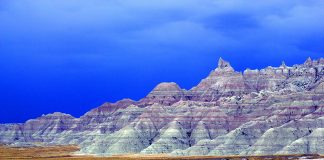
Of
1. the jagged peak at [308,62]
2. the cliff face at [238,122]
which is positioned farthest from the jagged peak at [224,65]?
the jagged peak at [308,62]

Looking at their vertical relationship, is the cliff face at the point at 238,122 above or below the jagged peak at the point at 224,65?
below

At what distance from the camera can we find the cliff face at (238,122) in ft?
427

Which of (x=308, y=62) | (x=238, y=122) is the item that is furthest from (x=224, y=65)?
(x=238, y=122)

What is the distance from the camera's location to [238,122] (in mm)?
150375

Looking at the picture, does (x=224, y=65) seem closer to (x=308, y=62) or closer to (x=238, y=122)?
(x=308, y=62)

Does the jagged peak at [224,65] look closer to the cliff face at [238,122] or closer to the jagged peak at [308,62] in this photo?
the cliff face at [238,122]

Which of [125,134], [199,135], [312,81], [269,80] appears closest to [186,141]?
[199,135]

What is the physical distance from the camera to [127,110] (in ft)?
604

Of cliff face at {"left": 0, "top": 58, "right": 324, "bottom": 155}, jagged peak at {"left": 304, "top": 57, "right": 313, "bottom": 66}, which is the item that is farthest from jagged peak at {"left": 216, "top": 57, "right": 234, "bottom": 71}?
jagged peak at {"left": 304, "top": 57, "right": 313, "bottom": 66}

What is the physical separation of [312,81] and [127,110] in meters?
48.2

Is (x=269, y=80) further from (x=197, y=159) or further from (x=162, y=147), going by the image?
(x=197, y=159)

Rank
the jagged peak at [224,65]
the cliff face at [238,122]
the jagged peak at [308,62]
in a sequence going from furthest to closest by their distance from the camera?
1. the jagged peak at [224,65]
2. the jagged peak at [308,62]
3. the cliff face at [238,122]

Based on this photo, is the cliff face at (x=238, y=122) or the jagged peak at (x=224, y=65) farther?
the jagged peak at (x=224, y=65)

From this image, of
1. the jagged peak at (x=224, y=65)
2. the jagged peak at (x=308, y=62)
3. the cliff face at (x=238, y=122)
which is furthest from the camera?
the jagged peak at (x=224, y=65)
